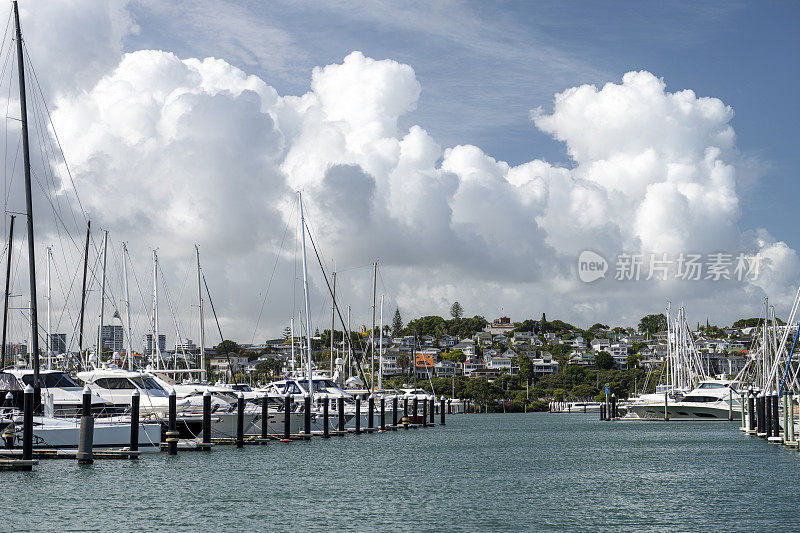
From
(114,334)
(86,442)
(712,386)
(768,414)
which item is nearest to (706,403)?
(712,386)

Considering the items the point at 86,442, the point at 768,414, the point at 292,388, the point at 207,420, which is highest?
the point at 292,388

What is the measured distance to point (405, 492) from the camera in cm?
2966

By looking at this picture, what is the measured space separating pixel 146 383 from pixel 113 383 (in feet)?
5.21

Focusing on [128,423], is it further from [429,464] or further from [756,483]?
[756,483]

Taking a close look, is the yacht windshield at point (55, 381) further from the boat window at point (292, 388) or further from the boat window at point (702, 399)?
the boat window at point (702, 399)

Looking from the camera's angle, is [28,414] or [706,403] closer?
[28,414]

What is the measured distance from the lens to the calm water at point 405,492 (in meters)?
23.2

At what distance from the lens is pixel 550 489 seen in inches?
1216

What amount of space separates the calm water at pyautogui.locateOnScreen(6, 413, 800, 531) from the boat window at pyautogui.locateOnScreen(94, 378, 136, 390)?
8.02m

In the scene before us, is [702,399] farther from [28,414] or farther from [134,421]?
[28,414]

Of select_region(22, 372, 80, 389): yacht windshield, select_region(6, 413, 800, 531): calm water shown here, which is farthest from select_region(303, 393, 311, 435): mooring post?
select_region(22, 372, 80, 389): yacht windshield

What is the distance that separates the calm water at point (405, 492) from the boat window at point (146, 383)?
765 centimetres

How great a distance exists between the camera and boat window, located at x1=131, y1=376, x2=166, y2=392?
4966cm

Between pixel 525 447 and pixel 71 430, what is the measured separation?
25.4 m
